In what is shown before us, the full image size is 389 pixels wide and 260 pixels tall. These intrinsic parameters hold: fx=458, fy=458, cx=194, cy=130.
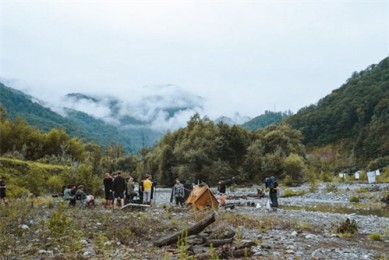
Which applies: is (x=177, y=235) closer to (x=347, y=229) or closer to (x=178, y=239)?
(x=178, y=239)

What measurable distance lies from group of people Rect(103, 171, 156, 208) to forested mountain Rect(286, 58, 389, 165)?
288 feet

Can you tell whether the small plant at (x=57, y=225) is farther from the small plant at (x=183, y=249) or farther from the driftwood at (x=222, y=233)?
the driftwood at (x=222, y=233)

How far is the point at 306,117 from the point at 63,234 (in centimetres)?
12967

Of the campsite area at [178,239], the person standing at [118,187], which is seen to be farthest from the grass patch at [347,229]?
the person standing at [118,187]

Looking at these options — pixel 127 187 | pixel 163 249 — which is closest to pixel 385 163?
pixel 127 187

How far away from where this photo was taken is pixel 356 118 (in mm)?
125562

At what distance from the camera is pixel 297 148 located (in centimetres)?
7831

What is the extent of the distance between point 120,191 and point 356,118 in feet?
372

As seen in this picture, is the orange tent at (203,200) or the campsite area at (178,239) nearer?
the campsite area at (178,239)

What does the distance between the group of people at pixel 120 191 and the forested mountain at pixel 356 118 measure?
87.9m

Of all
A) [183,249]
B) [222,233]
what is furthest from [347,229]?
[183,249]

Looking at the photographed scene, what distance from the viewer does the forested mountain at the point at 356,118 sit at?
361 ft

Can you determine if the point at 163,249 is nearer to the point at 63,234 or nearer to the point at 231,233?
the point at 231,233

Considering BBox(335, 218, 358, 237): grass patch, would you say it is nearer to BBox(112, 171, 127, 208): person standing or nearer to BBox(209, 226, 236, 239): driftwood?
BBox(209, 226, 236, 239): driftwood
